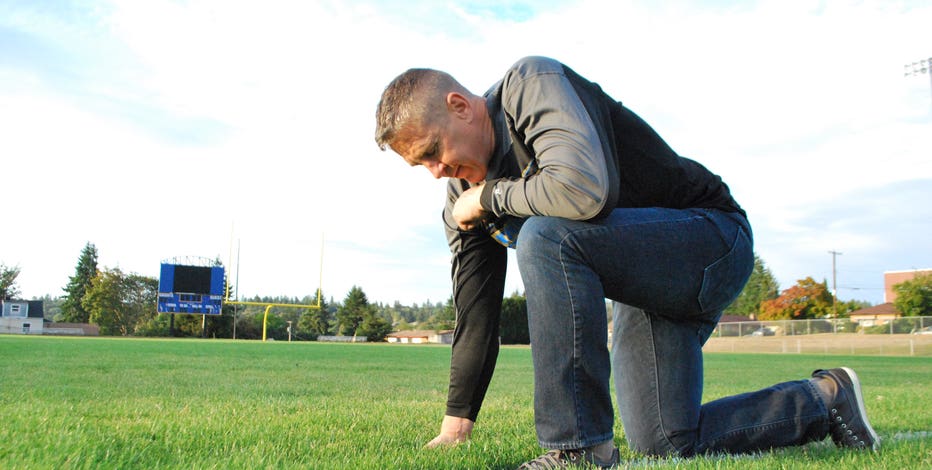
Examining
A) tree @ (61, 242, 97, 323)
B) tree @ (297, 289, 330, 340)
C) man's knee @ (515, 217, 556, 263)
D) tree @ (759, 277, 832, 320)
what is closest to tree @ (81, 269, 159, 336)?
tree @ (61, 242, 97, 323)

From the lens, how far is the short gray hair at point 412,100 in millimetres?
2045

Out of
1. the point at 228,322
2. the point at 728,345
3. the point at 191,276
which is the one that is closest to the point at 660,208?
the point at 728,345

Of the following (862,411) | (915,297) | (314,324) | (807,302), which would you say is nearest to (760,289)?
(807,302)

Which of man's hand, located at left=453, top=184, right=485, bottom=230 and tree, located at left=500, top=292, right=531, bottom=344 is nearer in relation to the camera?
man's hand, located at left=453, top=184, right=485, bottom=230

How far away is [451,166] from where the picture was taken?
2.19m

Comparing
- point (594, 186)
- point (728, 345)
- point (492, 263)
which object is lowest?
point (728, 345)

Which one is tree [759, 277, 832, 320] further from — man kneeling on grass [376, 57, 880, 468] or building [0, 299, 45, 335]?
building [0, 299, 45, 335]

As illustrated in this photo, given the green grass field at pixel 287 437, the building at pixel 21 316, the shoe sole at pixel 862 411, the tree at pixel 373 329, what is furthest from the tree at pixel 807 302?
the building at pixel 21 316

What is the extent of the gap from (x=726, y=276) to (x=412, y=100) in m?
1.14

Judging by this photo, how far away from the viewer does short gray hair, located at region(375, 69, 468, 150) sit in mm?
2045

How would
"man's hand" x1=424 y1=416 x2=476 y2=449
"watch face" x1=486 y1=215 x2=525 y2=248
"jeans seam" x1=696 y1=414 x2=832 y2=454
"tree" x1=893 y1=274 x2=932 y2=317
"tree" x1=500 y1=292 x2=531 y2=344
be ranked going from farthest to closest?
"tree" x1=500 y1=292 x2=531 y2=344
"tree" x1=893 y1=274 x2=932 y2=317
"man's hand" x1=424 y1=416 x2=476 y2=449
"jeans seam" x1=696 y1=414 x2=832 y2=454
"watch face" x1=486 y1=215 x2=525 y2=248

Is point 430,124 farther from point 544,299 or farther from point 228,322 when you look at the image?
point 228,322

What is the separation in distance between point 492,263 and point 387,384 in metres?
4.93

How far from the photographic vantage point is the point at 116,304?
69375mm
